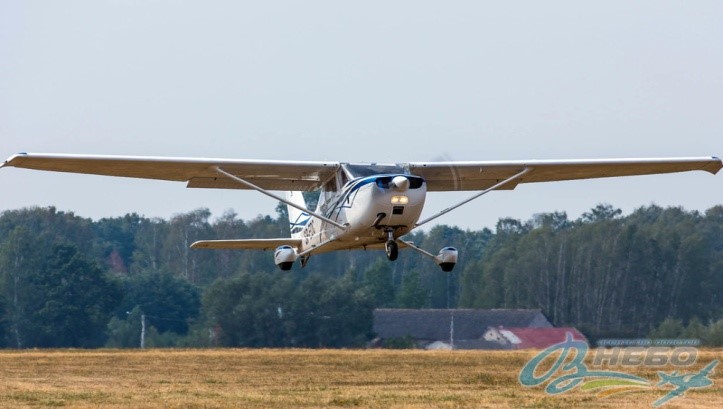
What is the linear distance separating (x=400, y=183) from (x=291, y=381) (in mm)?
4000

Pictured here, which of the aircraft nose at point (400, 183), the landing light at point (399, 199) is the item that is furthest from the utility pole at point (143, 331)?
the aircraft nose at point (400, 183)

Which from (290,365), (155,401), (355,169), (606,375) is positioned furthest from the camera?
(290,365)

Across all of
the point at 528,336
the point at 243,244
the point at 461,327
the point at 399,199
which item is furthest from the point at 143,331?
the point at 399,199

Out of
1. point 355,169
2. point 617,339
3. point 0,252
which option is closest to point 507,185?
point 355,169

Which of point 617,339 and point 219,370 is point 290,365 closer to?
point 219,370

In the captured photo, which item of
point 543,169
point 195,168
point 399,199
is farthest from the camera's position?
point 543,169

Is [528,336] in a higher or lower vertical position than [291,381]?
lower

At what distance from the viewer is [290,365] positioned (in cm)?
2908

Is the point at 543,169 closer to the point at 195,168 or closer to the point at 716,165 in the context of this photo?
the point at 716,165

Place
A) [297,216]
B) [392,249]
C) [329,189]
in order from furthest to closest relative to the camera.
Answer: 1. [297,216]
2. [329,189]
3. [392,249]

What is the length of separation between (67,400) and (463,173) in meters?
11.1

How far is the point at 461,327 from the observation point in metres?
43.2

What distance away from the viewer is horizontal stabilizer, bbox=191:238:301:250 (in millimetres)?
29786

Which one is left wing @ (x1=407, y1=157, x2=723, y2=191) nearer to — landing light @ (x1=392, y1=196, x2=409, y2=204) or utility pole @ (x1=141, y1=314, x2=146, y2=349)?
landing light @ (x1=392, y1=196, x2=409, y2=204)
